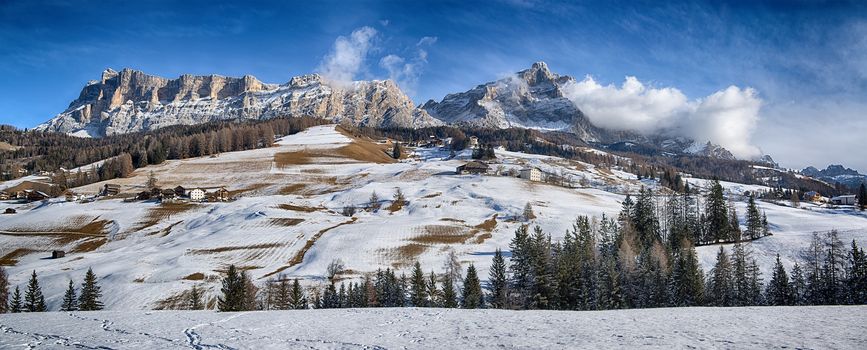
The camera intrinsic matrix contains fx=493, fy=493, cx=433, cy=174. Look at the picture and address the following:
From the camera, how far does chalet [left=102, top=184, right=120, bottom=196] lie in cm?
15700

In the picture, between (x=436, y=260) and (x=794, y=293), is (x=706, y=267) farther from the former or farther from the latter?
(x=436, y=260)

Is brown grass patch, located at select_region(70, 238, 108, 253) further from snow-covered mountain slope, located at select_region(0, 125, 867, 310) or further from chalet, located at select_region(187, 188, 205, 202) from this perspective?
chalet, located at select_region(187, 188, 205, 202)

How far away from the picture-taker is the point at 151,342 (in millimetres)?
19938

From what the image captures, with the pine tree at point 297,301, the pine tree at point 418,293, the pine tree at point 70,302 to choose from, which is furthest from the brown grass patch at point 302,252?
the pine tree at point 418,293

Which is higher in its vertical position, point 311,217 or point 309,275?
point 311,217

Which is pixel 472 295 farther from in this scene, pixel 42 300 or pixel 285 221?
pixel 285 221

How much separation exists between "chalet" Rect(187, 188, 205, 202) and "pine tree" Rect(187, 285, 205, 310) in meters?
88.3

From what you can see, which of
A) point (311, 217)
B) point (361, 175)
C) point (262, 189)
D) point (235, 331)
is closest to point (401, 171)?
point (361, 175)

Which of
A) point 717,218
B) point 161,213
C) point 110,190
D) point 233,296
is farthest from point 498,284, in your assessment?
point 110,190

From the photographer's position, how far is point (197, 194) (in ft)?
499

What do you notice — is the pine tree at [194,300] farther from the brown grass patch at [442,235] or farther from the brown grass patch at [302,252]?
the brown grass patch at [442,235]

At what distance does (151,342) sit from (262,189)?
152000mm

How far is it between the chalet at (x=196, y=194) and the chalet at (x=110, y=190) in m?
26.1

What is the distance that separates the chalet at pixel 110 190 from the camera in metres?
157
